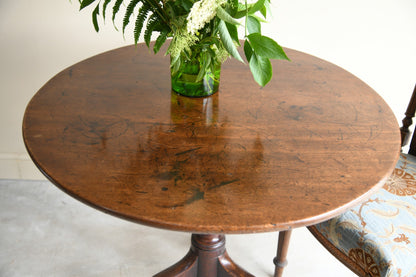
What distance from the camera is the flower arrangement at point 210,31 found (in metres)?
0.81

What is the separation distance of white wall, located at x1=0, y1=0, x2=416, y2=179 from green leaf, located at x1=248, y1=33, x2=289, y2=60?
2.89 ft

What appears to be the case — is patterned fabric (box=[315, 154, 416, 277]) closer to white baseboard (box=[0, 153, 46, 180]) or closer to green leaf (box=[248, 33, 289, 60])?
green leaf (box=[248, 33, 289, 60])

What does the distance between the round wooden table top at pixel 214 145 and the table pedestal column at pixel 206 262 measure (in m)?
0.40

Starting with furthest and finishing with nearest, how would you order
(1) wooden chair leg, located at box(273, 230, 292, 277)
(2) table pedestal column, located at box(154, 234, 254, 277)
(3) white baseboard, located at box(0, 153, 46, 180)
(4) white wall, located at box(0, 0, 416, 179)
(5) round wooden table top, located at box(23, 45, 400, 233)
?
(3) white baseboard, located at box(0, 153, 46, 180), (4) white wall, located at box(0, 0, 416, 179), (1) wooden chair leg, located at box(273, 230, 292, 277), (2) table pedestal column, located at box(154, 234, 254, 277), (5) round wooden table top, located at box(23, 45, 400, 233)

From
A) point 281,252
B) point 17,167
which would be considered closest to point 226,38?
point 281,252

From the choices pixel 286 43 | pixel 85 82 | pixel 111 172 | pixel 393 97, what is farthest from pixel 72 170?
pixel 393 97

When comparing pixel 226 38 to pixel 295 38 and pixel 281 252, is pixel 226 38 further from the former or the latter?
pixel 295 38

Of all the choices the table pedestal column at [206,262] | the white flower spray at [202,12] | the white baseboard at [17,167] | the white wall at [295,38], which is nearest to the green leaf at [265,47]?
the white flower spray at [202,12]

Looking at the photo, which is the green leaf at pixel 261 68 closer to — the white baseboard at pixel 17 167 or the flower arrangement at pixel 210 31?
the flower arrangement at pixel 210 31

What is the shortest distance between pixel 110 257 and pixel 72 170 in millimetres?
847

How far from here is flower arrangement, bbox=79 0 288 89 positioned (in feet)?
2.67

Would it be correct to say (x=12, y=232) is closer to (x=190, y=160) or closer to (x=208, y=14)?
(x=190, y=160)

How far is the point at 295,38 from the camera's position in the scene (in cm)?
169

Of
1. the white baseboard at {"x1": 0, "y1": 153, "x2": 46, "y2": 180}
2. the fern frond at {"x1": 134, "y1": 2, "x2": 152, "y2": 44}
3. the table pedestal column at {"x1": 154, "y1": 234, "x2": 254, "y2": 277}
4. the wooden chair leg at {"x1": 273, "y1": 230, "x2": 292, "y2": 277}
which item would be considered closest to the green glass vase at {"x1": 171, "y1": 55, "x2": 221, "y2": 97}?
the fern frond at {"x1": 134, "y1": 2, "x2": 152, "y2": 44}
